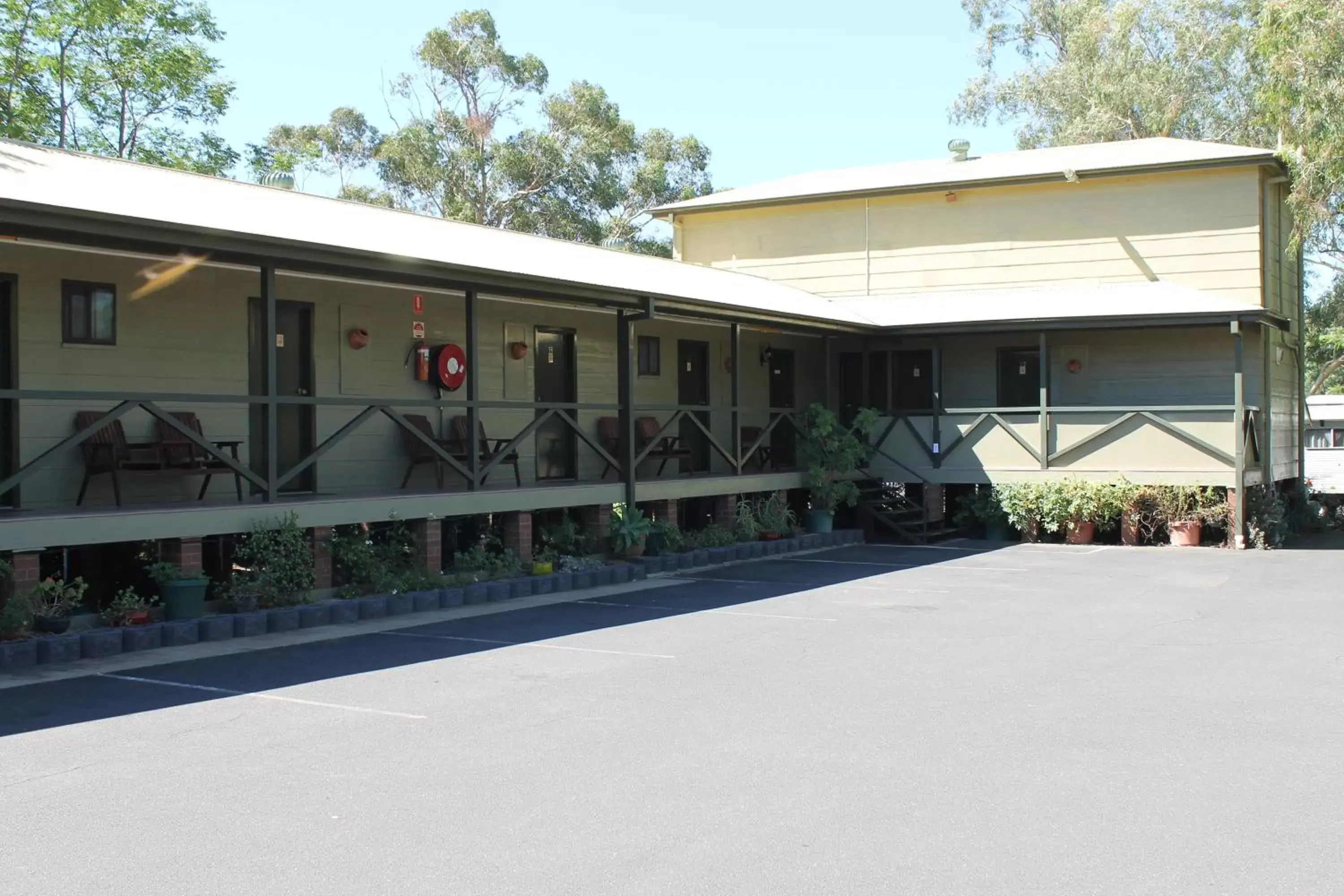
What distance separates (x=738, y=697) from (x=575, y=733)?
1.39 metres

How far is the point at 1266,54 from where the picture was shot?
20781 mm

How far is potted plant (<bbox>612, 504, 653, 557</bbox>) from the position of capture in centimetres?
1522

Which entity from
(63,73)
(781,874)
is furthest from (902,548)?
(63,73)

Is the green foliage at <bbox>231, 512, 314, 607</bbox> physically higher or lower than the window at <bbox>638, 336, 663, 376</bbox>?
lower

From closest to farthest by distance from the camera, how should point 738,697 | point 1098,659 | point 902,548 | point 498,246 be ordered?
point 738,697 < point 1098,659 < point 498,246 < point 902,548

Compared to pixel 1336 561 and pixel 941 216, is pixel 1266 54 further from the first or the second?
pixel 1336 561

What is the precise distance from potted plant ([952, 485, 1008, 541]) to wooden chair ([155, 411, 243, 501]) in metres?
12.0

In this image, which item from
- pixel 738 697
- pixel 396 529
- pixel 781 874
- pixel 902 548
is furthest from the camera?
pixel 902 548

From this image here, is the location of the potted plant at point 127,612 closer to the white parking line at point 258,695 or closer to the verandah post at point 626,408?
the white parking line at point 258,695

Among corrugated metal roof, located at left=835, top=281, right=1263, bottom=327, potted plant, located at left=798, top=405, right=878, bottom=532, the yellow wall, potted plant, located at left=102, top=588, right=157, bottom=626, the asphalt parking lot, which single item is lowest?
the asphalt parking lot

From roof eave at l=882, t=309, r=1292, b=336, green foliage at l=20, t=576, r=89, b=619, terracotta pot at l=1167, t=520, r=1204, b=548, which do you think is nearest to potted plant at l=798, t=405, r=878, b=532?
roof eave at l=882, t=309, r=1292, b=336

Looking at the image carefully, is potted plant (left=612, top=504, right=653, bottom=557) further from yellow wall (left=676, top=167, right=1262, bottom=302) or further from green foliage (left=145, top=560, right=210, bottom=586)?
yellow wall (left=676, top=167, right=1262, bottom=302)

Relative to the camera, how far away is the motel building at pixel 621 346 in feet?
37.1

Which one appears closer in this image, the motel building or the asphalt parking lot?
the asphalt parking lot
